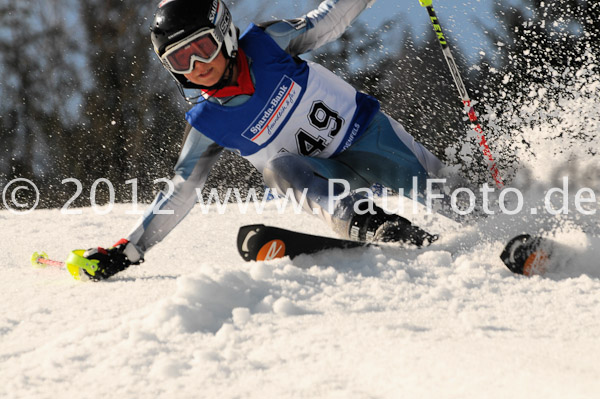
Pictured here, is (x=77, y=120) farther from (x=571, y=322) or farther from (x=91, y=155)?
(x=571, y=322)

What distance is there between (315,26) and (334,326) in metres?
1.62

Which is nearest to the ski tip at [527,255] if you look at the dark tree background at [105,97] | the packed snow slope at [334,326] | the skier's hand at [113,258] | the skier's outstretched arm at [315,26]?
the packed snow slope at [334,326]

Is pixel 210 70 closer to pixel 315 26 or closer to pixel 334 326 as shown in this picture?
pixel 315 26

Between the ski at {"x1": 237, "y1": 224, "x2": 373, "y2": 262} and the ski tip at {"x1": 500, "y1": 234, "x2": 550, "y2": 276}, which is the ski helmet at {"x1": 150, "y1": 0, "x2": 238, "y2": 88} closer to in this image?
the ski at {"x1": 237, "y1": 224, "x2": 373, "y2": 262}

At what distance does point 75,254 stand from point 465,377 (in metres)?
1.95

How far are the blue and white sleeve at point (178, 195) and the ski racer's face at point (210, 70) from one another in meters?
0.30

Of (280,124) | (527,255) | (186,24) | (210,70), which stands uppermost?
(186,24)

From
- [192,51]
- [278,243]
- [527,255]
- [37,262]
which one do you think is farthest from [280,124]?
[37,262]

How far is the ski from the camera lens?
229 centimetres

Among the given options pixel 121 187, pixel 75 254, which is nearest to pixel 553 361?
pixel 75 254

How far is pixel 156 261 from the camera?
10.3ft

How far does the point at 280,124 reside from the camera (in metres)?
2.72

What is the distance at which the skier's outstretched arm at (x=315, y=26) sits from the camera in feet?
9.05

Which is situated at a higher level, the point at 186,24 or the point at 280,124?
the point at 186,24
